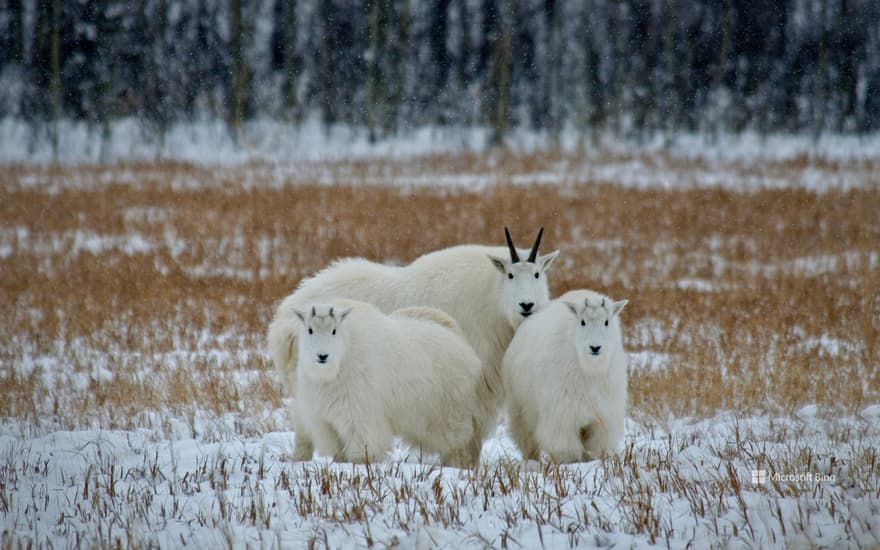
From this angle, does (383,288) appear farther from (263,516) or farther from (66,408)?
(263,516)

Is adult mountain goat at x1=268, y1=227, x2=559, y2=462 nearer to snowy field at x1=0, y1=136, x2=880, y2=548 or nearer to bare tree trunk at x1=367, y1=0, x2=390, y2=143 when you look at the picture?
snowy field at x1=0, y1=136, x2=880, y2=548

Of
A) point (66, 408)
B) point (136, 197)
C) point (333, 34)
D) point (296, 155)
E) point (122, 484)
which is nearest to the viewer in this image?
point (122, 484)

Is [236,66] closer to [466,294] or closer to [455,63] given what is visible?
[455,63]

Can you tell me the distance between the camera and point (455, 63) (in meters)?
34.2

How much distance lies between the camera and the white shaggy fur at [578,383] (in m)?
6.23

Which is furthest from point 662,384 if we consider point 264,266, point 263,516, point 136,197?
point 136,197

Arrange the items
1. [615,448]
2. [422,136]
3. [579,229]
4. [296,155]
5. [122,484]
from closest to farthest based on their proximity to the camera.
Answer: [122,484] < [615,448] < [579,229] < [296,155] < [422,136]

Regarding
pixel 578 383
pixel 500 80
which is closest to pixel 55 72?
pixel 500 80

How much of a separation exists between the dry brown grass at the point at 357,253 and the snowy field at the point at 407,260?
0.17ft

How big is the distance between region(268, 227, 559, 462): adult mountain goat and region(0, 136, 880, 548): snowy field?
604 mm

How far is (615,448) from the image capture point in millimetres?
6398

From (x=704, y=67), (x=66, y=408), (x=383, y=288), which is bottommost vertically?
(x=66, y=408)

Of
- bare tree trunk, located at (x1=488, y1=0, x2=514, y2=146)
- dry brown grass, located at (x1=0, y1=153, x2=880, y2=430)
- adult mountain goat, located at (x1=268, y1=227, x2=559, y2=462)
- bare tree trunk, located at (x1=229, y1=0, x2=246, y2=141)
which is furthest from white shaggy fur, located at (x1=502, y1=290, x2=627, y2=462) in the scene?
bare tree trunk, located at (x1=229, y1=0, x2=246, y2=141)

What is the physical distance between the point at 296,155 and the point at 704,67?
15850mm
